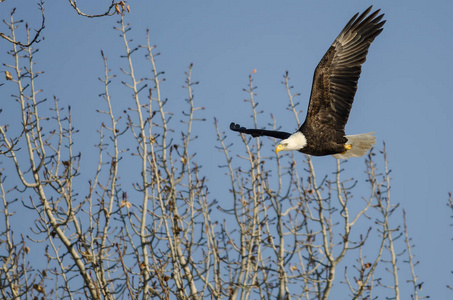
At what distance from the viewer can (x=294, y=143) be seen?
8.25 metres

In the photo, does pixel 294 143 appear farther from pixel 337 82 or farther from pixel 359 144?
pixel 359 144

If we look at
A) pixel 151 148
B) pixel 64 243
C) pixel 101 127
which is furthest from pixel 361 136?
pixel 64 243

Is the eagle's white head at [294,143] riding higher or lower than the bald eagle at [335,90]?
lower

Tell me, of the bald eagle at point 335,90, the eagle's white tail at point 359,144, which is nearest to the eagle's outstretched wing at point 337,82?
the bald eagle at point 335,90

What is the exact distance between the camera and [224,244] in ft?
27.9

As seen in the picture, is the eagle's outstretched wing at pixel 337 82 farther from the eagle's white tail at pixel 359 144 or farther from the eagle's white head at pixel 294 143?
the eagle's white tail at pixel 359 144

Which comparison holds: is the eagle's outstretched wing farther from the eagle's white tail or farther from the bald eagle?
the eagle's white tail

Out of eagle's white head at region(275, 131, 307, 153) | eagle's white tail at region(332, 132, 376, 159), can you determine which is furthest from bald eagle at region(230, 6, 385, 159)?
eagle's white tail at region(332, 132, 376, 159)

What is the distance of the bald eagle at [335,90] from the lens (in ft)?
27.5

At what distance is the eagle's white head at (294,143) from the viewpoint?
325 inches

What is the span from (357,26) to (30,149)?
14.3ft

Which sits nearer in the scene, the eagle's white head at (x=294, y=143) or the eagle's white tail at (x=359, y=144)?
the eagle's white head at (x=294, y=143)

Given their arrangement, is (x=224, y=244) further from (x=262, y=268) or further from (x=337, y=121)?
(x=337, y=121)

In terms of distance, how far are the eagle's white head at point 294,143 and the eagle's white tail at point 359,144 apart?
957 mm
